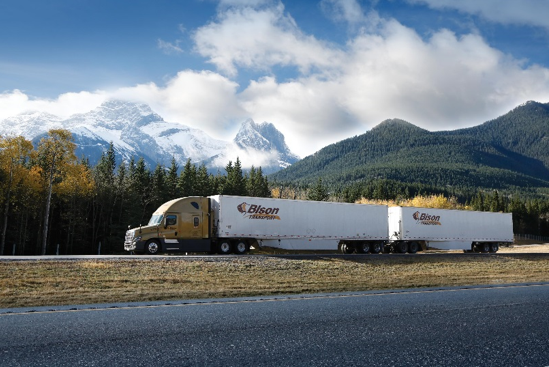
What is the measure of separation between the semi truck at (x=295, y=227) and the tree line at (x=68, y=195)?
610 inches

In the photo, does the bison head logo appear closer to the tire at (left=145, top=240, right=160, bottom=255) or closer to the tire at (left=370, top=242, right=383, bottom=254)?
the tire at (left=145, top=240, right=160, bottom=255)

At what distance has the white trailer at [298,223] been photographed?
2992 centimetres

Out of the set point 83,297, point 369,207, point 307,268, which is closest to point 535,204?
point 369,207

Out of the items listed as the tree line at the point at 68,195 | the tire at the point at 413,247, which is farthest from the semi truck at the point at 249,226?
the tree line at the point at 68,195

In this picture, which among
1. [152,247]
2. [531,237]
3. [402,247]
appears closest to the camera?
[152,247]

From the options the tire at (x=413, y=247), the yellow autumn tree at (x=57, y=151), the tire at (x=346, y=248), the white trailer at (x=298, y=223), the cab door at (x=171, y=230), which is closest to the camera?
the cab door at (x=171, y=230)

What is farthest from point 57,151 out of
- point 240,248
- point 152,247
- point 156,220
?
point 240,248

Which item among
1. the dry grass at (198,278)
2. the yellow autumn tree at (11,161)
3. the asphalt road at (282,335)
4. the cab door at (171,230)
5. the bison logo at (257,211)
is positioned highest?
the yellow autumn tree at (11,161)

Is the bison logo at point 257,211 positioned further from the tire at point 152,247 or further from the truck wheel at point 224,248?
the tire at point 152,247

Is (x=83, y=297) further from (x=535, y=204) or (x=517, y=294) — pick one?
(x=535, y=204)

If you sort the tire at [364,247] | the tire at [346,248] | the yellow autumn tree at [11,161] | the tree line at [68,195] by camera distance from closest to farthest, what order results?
the tire at [364,247]
the tire at [346,248]
the yellow autumn tree at [11,161]
the tree line at [68,195]

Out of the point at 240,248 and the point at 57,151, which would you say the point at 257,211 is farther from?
the point at 57,151

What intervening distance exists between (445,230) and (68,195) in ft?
129

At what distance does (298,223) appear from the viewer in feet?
106
